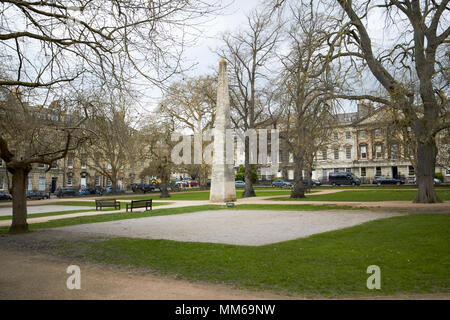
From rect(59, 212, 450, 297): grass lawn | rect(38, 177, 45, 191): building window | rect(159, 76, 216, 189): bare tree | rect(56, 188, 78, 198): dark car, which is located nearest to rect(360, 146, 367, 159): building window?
rect(159, 76, 216, 189): bare tree

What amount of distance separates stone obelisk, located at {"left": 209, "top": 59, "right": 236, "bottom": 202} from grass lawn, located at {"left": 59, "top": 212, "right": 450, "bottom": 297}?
19.2 metres

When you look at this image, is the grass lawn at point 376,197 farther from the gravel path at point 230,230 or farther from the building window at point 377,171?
the building window at point 377,171

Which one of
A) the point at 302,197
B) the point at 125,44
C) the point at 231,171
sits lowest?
the point at 302,197

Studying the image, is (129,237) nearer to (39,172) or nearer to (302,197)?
(302,197)

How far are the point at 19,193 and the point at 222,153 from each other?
1863 centimetres

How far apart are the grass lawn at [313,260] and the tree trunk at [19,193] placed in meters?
3.98

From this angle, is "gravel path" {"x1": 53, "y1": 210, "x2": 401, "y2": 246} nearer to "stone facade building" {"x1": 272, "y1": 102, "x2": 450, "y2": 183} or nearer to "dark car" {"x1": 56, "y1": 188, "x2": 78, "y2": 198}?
"dark car" {"x1": 56, "y1": 188, "x2": 78, "y2": 198}

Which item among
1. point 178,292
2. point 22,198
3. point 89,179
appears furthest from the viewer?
point 89,179

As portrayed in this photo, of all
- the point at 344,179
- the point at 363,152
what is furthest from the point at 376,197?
the point at 363,152

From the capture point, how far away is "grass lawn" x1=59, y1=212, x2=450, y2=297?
6.29m

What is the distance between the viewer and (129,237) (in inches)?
492

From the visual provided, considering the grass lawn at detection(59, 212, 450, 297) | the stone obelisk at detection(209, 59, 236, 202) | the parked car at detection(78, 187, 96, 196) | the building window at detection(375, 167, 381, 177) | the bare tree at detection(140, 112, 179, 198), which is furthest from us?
the building window at detection(375, 167, 381, 177)
